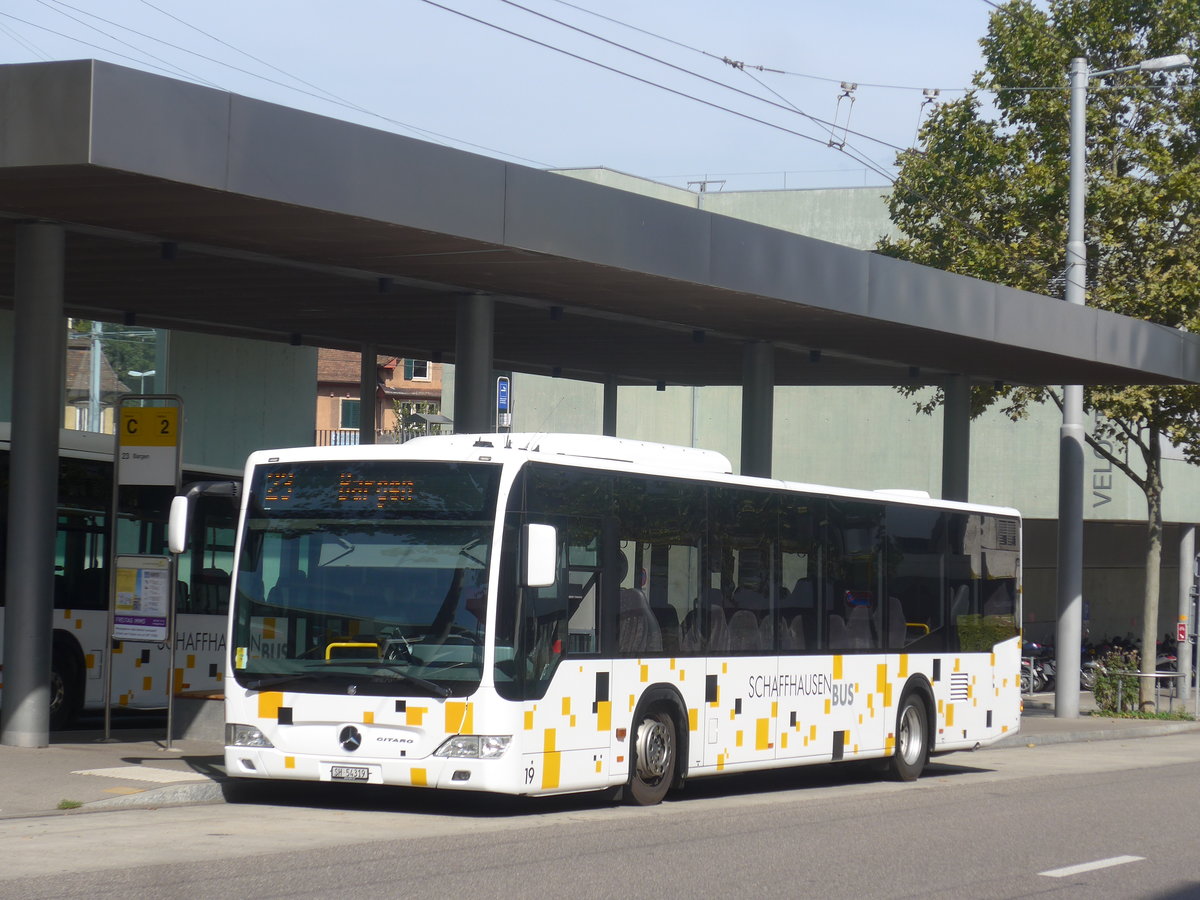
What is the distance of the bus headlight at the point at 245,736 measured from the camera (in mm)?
12172

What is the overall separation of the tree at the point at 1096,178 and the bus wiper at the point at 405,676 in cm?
1831

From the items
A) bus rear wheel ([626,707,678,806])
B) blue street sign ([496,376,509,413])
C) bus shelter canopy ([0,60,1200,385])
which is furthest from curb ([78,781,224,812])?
blue street sign ([496,376,509,413])

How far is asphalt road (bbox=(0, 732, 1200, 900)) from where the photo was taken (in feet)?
29.3

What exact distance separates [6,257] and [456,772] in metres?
9.63

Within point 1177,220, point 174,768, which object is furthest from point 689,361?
point 174,768

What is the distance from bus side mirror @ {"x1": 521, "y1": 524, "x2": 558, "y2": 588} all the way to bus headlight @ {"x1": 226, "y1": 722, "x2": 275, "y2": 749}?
7.26ft

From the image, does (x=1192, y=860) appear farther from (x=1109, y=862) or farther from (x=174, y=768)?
(x=174, y=768)

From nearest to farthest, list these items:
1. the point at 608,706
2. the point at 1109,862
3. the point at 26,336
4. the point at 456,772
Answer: the point at 1109,862 → the point at 456,772 → the point at 608,706 → the point at 26,336

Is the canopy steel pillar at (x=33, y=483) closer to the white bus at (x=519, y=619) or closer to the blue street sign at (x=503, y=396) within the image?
the white bus at (x=519, y=619)

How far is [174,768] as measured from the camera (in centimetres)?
1391

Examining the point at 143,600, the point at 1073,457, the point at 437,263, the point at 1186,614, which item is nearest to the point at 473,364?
the point at 437,263

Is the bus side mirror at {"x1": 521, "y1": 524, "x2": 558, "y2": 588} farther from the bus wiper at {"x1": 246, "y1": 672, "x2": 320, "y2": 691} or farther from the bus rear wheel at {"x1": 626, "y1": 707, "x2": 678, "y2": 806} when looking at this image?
the bus rear wheel at {"x1": 626, "y1": 707, "x2": 678, "y2": 806}

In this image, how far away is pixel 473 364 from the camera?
64.4 ft

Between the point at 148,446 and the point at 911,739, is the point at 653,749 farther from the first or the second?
the point at 148,446
